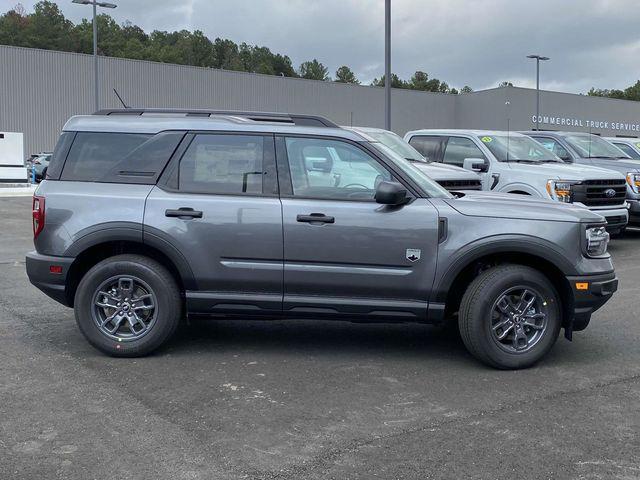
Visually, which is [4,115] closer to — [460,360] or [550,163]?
[550,163]

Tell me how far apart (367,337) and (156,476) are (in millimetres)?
3101

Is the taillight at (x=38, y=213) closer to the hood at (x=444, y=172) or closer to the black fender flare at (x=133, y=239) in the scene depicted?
the black fender flare at (x=133, y=239)

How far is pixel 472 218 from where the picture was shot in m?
5.37

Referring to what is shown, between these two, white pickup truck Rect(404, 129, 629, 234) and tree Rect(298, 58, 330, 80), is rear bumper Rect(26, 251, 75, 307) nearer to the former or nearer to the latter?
white pickup truck Rect(404, 129, 629, 234)

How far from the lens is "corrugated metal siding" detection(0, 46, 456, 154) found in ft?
156

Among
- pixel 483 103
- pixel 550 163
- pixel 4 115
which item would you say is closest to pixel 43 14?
pixel 4 115

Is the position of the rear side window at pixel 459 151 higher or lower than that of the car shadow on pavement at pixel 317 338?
higher

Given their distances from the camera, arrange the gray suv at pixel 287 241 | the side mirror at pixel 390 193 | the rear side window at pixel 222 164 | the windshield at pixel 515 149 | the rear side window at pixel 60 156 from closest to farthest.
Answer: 1. the side mirror at pixel 390 193
2. the gray suv at pixel 287 241
3. the rear side window at pixel 222 164
4. the rear side window at pixel 60 156
5. the windshield at pixel 515 149

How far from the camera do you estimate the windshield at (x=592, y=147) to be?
14547mm

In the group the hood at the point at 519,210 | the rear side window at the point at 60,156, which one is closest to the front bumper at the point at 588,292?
the hood at the point at 519,210

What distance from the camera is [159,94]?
172 ft

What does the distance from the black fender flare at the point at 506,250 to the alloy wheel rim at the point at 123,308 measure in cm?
224

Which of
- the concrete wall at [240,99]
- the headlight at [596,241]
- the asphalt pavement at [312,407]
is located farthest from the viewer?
the concrete wall at [240,99]

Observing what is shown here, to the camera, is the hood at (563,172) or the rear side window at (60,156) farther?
the hood at (563,172)
